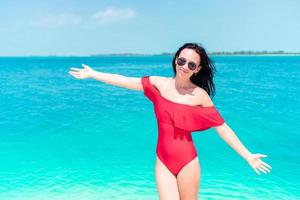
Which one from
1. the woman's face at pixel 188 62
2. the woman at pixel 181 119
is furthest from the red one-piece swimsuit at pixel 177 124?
the woman's face at pixel 188 62

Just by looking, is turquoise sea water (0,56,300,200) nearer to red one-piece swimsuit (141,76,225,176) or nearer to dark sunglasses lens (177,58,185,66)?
red one-piece swimsuit (141,76,225,176)

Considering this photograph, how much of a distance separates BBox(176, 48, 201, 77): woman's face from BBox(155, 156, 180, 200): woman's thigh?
822mm

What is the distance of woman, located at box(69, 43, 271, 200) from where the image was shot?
10.1 ft

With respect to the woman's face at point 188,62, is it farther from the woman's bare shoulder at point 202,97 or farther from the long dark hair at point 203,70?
the woman's bare shoulder at point 202,97

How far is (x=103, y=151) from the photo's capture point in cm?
1083

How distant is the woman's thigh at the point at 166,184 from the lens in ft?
10.0

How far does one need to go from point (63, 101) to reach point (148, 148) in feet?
43.8

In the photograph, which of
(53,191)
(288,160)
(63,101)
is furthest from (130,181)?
(63,101)

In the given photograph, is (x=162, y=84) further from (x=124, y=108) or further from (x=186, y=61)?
(x=124, y=108)

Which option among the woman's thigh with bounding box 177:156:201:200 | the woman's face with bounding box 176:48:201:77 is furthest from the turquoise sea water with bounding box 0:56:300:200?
the woman's face with bounding box 176:48:201:77

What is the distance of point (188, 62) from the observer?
121 inches

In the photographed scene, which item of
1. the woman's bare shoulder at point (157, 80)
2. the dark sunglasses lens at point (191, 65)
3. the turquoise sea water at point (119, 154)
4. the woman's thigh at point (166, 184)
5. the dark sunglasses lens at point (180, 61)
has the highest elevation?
the dark sunglasses lens at point (180, 61)

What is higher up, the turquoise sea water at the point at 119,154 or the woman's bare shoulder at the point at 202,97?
the woman's bare shoulder at the point at 202,97

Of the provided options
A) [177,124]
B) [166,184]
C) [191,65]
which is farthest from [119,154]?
[191,65]
